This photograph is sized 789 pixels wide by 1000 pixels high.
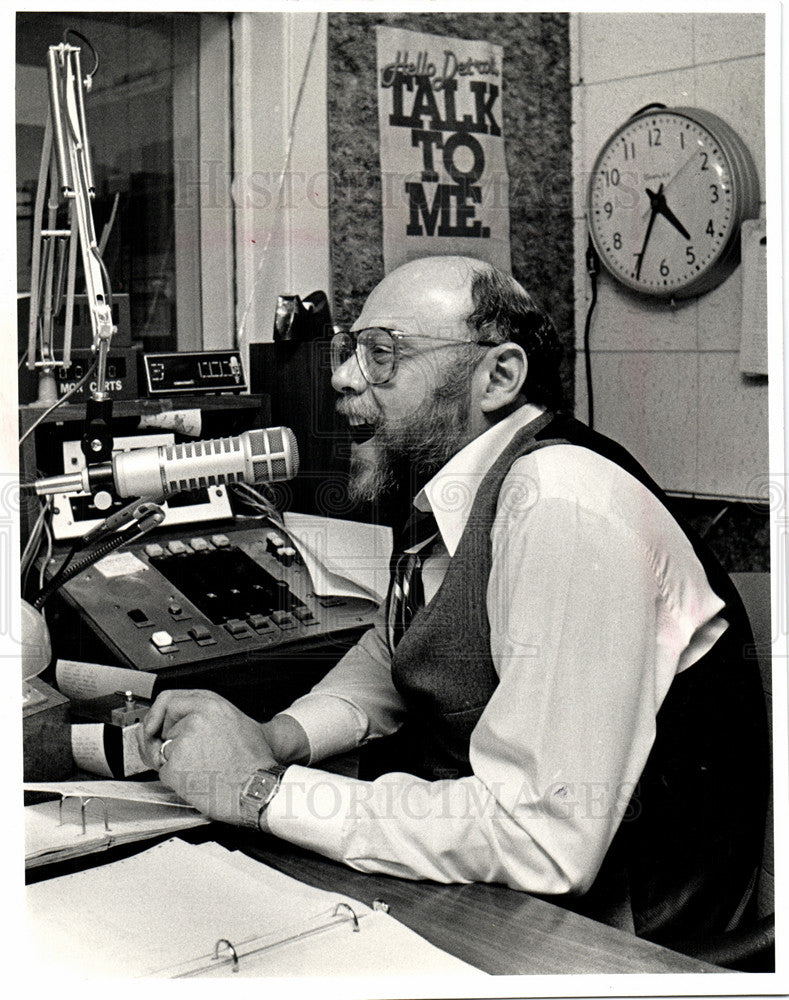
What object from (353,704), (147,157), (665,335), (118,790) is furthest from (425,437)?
(147,157)

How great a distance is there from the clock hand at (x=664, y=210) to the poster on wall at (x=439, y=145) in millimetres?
264

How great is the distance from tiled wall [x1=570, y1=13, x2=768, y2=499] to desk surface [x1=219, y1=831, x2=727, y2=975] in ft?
3.19

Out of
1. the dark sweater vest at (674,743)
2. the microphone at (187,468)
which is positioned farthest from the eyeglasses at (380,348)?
the microphone at (187,468)

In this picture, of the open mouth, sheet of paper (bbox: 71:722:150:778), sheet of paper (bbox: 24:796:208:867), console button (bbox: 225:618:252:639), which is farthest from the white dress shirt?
console button (bbox: 225:618:252:639)

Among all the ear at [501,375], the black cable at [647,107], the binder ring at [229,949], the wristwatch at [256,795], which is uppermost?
the black cable at [647,107]

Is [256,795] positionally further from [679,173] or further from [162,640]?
[679,173]

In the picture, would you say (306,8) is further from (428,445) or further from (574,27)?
(574,27)

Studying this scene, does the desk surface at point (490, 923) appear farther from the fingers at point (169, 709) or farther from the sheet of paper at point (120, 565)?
the sheet of paper at point (120, 565)

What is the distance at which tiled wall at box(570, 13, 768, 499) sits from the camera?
5.41 feet

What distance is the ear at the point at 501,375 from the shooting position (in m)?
1.18

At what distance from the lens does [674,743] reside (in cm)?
102

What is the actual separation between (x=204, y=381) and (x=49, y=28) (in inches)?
23.1

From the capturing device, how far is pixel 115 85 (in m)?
1.82

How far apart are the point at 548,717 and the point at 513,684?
42 mm
